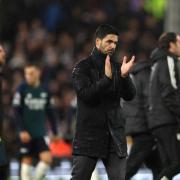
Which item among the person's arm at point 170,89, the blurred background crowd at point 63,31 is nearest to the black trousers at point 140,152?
the person's arm at point 170,89

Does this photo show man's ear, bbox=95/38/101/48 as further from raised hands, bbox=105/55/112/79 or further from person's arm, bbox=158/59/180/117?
person's arm, bbox=158/59/180/117

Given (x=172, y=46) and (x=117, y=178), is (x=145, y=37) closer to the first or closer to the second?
(x=172, y=46)

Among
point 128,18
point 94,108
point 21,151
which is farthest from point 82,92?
point 128,18

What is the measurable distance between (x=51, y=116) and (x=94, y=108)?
16.0ft

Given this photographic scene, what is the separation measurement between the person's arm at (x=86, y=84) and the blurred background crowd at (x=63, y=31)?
34.5 feet

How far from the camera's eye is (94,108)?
10.6 metres

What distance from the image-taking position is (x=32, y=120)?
15094 mm

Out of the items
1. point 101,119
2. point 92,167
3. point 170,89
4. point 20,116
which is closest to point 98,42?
point 101,119

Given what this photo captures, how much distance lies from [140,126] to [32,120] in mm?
2100

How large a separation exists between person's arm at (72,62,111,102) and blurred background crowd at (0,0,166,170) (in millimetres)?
10515

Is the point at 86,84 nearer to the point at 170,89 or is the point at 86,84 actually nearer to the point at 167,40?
the point at 170,89

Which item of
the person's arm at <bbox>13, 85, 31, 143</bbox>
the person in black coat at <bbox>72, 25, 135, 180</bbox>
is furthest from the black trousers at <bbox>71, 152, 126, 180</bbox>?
the person's arm at <bbox>13, 85, 31, 143</bbox>

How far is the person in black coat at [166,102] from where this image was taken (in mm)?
12641

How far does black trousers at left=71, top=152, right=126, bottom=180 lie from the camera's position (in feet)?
34.7
